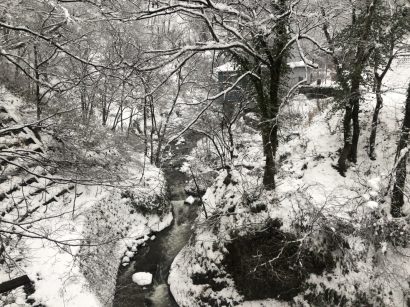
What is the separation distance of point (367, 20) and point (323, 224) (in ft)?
23.0

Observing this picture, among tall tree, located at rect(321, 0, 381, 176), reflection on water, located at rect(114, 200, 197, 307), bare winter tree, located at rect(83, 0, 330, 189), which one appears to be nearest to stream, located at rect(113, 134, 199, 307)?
reflection on water, located at rect(114, 200, 197, 307)

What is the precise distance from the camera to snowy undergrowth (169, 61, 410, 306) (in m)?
10.6

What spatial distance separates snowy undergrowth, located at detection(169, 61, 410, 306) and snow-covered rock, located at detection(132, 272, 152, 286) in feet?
3.03

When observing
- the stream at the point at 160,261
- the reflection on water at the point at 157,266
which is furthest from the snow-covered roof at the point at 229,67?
the reflection on water at the point at 157,266

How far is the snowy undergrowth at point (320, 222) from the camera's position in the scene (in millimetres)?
10555

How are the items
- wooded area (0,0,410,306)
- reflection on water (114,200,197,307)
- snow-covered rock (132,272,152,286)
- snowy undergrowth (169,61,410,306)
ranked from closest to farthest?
wooded area (0,0,410,306)
snowy undergrowth (169,61,410,306)
reflection on water (114,200,197,307)
snow-covered rock (132,272,152,286)

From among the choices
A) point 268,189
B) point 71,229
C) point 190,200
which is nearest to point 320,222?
point 268,189

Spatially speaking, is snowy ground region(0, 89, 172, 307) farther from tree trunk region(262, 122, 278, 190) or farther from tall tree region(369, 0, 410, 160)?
tall tree region(369, 0, 410, 160)

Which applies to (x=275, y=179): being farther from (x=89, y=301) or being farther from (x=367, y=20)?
(x=89, y=301)

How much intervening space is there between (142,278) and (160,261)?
1623mm

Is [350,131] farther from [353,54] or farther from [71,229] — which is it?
[71,229]

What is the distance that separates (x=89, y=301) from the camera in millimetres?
10438

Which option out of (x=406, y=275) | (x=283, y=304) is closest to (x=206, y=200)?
(x=283, y=304)

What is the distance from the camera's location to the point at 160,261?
50.9 feet
